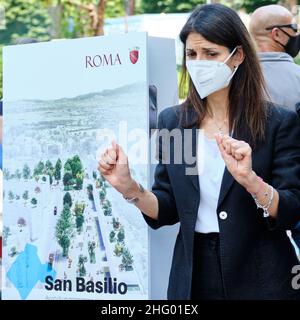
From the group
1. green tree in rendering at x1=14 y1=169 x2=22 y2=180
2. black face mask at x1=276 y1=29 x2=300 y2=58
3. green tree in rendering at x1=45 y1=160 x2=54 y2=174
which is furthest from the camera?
black face mask at x1=276 y1=29 x2=300 y2=58

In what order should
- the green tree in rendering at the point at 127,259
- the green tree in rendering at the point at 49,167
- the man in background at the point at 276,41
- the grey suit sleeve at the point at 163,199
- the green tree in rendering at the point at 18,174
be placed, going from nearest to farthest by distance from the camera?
1. the grey suit sleeve at the point at 163,199
2. the green tree in rendering at the point at 127,259
3. the green tree in rendering at the point at 49,167
4. the green tree in rendering at the point at 18,174
5. the man in background at the point at 276,41

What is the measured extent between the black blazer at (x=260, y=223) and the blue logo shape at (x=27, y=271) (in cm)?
127

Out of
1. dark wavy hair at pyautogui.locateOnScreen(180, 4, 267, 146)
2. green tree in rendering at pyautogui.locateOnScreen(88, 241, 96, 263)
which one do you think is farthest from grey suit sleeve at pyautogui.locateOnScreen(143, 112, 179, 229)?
green tree in rendering at pyautogui.locateOnScreen(88, 241, 96, 263)

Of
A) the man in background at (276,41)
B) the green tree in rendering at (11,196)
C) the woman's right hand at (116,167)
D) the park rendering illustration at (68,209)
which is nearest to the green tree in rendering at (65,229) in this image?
the park rendering illustration at (68,209)

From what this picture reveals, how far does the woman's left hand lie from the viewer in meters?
2.62

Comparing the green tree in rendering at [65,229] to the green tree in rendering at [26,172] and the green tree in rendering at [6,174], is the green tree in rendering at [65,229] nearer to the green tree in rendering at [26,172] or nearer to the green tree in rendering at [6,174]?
the green tree in rendering at [26,172]

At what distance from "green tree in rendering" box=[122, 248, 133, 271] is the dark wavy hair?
994 mm

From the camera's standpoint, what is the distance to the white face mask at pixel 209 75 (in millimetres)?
3021

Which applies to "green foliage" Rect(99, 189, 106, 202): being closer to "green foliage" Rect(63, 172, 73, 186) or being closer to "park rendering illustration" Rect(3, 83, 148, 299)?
"park rendering illustration" Rect(3, 83, 148, 299)

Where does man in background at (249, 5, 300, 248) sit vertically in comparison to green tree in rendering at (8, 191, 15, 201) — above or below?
above

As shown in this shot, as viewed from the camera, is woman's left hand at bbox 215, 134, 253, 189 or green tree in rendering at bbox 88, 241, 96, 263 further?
green tree in rendering at bbox 88, 241, 96, 263

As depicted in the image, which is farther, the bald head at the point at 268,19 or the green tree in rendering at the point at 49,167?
the bald head at the point at 268,19

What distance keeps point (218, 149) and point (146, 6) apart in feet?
81.7
